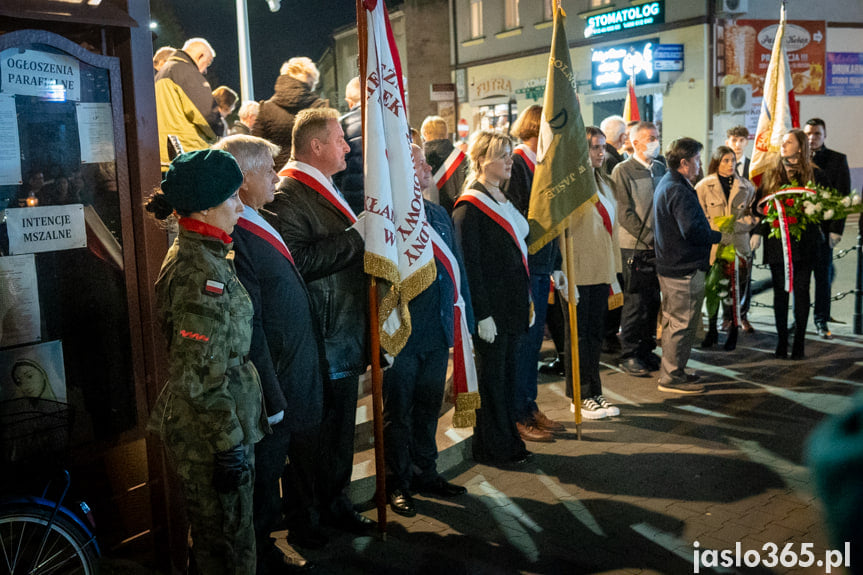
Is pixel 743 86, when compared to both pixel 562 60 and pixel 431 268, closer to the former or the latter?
pixel 562 60

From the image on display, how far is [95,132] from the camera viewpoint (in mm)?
3811

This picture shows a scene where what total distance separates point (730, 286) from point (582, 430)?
329 cm

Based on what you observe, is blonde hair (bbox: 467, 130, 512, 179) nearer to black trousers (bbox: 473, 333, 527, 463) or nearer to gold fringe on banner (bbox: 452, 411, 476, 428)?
black trousers (bbox: 473, 333, 527, 463)

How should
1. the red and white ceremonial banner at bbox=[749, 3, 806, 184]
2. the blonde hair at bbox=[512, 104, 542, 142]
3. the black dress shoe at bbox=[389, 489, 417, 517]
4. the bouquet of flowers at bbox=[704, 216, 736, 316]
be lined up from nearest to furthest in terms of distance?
the black dress shoe at bbox=[389, 489, 417, 517], the blonde hair at bbox=[512, 104, 542, 142], the bouquet of flowers at bbox=[704, 216, 736, 316], the red and white ceremonial banner at bbox=[749, 3, 806, 184]

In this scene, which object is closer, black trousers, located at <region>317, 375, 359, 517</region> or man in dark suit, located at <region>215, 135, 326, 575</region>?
man in dark suit, located at <region>215, 135, 326, 575</region>

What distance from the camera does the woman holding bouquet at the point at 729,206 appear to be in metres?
8.62

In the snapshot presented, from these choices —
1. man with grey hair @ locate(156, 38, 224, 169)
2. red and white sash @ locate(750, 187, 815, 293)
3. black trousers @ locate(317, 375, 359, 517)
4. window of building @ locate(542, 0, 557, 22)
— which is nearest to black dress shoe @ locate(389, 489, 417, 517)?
black trousers @ locate(317, 375, 359, 517)

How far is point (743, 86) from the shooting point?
19.5 meters

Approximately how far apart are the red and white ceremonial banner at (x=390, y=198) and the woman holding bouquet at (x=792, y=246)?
16.4ft

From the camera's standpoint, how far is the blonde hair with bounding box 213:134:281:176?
3.79 metres

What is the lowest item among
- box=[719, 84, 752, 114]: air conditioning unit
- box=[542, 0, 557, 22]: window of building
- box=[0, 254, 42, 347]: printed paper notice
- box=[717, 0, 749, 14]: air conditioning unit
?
box=[0, 254, 42, 347]: printed paper notice

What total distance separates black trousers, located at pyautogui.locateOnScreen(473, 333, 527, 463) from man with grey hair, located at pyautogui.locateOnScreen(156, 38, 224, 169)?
117 inches

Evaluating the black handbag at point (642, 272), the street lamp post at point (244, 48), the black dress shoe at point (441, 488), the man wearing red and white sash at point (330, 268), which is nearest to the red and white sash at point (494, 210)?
the man wearing red and white sash at point (330, 268)

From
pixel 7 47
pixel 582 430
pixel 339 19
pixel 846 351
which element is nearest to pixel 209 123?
pixel 7 47
